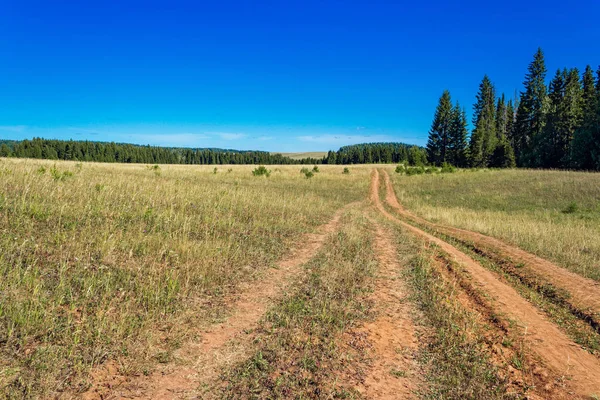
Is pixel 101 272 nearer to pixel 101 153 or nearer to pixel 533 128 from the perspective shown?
pixel 533 128

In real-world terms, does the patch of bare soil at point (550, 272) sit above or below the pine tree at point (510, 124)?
below

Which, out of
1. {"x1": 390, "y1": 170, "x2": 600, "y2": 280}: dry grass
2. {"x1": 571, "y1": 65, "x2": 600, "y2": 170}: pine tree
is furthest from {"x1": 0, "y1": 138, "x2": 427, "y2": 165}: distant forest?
{"x1": 390, "y1": 170, "x2": 600, "y2": 280}: dry grass

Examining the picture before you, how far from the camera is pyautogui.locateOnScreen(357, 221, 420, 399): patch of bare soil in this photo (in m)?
3.78

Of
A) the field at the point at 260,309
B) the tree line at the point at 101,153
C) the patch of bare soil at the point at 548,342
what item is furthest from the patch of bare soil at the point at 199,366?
the tree line at the point at 101,153

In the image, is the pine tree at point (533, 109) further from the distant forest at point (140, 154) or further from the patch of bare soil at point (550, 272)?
the patch of bare soil at point (550, 272)

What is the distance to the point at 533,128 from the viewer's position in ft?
218

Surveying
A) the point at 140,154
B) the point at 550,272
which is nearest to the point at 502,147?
the point at 550,272

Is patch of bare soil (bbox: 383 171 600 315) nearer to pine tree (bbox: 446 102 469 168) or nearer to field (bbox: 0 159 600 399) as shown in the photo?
field (bbox: 0 159 600 399)

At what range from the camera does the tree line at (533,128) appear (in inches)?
1956

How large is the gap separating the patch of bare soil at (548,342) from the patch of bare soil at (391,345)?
176cm

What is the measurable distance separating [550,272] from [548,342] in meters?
4.18

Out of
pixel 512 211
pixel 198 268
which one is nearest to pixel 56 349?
pixel 198 268

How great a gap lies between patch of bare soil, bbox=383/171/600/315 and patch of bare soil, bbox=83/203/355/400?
6230 millimetres

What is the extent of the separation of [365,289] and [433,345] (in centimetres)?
209
